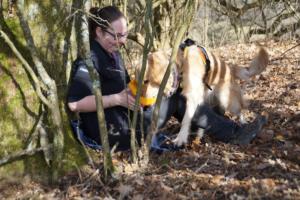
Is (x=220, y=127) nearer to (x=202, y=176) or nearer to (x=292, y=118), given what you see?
(x=202, y=176)

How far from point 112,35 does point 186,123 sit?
3.32ft

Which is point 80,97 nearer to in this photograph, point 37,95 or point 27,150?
point 37,95

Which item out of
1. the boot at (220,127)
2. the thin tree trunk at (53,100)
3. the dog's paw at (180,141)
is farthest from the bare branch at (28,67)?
the boot at (220,127)

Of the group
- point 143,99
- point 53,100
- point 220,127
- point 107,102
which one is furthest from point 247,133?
point 53,100

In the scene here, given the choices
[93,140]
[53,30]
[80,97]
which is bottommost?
[93,140]

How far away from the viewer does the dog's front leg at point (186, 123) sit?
413 cm

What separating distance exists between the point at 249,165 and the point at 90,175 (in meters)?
1.21

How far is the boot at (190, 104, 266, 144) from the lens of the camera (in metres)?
4.19

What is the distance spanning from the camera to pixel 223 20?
14.6 meters

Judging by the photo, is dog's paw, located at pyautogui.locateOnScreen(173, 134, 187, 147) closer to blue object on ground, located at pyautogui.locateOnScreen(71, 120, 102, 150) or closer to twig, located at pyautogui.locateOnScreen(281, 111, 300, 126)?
blue object on ground, located at pyautogui.locateOnScreen(71, 120, 102, 150)

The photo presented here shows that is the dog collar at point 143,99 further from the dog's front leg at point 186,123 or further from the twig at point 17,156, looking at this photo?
the twig at point 17,156

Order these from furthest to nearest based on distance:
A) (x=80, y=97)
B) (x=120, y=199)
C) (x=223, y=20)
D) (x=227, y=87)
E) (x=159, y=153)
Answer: (x=223, y=20) → (x=227, y=87) → (x=159, y=153) → (x=80, y=97) → (x=120, y=199)

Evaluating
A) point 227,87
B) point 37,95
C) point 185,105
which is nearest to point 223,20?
point 227,87

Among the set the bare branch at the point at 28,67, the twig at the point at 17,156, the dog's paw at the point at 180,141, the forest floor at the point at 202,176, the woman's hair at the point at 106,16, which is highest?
the woman's hair at the point at 106,16
